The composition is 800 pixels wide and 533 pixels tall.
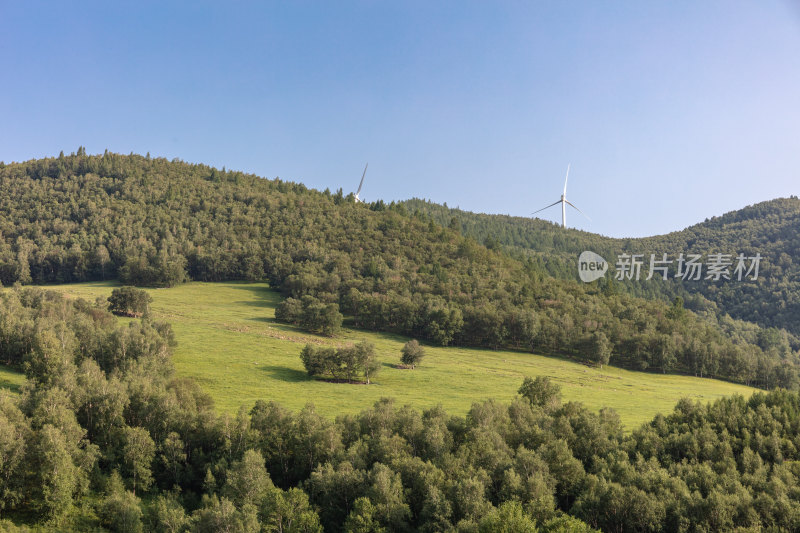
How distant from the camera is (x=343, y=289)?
595 feet

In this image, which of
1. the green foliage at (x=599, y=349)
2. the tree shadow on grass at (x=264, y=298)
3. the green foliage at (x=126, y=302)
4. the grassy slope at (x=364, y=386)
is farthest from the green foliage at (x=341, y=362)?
the tree shadow on grass at (x=264, y=298)

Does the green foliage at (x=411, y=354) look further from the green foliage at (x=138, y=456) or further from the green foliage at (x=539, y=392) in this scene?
the green foliage at (x=138, y=456)

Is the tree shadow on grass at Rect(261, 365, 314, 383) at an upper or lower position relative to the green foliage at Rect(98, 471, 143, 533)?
upper

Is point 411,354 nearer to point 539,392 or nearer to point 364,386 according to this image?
point 364,386

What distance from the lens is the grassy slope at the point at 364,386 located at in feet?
274

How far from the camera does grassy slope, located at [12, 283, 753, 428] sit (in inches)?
3287

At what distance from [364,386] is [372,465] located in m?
39.3

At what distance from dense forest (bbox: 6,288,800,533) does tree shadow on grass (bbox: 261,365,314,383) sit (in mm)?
24095

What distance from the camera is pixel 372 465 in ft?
181

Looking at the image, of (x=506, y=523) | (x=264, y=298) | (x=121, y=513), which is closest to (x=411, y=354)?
(x=121, y=513)

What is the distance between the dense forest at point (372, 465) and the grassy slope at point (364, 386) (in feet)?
42.3

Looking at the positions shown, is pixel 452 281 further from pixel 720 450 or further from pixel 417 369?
pixel 720 450

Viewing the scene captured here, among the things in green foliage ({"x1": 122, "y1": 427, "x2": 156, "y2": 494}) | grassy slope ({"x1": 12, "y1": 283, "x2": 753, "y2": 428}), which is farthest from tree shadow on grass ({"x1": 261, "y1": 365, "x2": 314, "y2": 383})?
green foliage ({"x1": 122, "y1": 427, "x2": 156, "y2": 494})

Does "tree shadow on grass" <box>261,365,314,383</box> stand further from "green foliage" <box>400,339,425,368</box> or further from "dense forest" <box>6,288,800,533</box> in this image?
"green foliage" <box>400,339,425,368</box>
